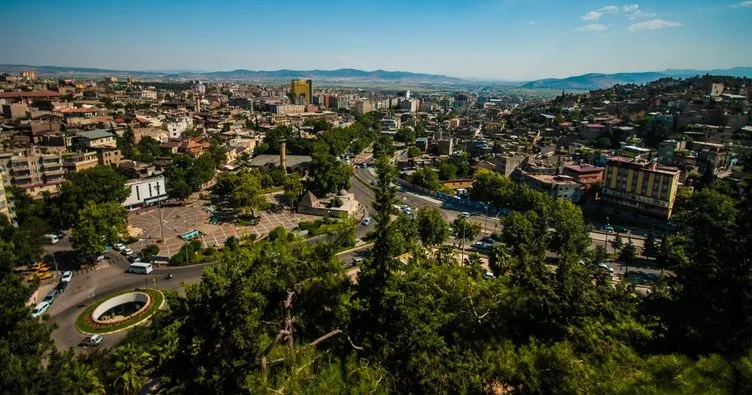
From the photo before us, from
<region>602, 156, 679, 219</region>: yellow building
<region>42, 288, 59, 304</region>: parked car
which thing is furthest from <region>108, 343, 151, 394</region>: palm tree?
<region>602, 156, 679, 219</region>: yellow building

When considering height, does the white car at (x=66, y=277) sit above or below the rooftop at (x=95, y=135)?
below

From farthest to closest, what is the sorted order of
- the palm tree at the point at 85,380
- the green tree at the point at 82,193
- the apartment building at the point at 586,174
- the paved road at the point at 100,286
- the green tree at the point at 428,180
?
the green tree at the point at 428,180 → the apartment building at the point at 586,174 → the green tree at the point at 82,193 → the paved road at the point at 100,286 → the palm tree at the point at 85,380

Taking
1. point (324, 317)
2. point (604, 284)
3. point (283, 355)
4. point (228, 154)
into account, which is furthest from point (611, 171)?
point (228, 154)

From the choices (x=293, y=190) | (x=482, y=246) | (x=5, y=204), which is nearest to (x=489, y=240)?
(x=482, y=246)

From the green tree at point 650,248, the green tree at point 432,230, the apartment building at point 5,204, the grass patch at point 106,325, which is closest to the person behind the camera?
the grass patch at point 106,325

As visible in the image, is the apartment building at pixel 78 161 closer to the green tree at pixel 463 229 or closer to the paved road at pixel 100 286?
the paved road at pixel 100 286

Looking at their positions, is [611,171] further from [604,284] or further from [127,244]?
[127,244]

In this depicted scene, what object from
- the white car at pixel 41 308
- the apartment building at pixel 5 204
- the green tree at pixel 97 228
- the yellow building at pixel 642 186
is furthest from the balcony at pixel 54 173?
the yellow building at pixel 642 186
